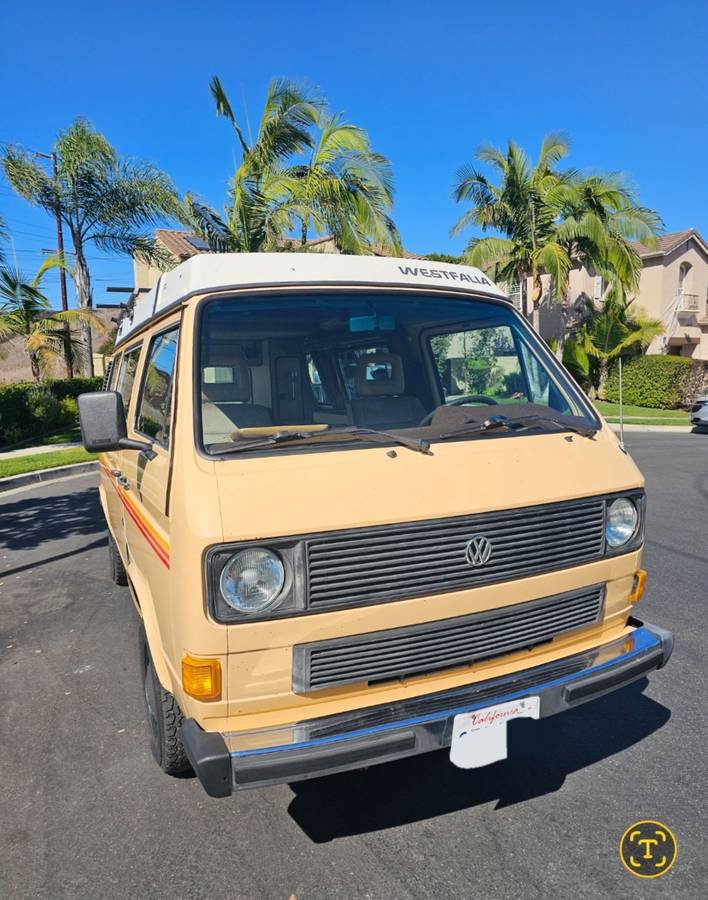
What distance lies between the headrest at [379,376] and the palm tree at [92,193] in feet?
50.5

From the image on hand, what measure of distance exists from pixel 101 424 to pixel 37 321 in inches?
650

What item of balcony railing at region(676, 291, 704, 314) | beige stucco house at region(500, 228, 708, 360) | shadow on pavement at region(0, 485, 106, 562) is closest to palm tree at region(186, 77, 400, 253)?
shadow on pavement at region(0, 485, 106, 562)

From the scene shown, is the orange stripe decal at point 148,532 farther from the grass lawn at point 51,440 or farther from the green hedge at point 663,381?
the green hedge at point 663,381

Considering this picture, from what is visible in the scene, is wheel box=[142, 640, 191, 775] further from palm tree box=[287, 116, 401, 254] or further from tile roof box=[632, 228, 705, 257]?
tile roof box=[632, 228, 705, 257]

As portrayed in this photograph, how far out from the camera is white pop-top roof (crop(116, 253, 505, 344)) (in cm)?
300

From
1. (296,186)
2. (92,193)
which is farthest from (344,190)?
(92,193)

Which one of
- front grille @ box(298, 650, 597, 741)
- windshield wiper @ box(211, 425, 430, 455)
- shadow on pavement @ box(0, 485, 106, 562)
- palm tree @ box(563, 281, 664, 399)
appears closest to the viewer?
front grille @ box(298, 650, 597, 741)

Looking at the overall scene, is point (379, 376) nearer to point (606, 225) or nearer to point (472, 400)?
point (472, 400)

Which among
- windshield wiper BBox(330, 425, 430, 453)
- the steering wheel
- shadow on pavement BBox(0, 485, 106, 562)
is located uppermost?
the steering wheel

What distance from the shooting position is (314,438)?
2662 millimetres

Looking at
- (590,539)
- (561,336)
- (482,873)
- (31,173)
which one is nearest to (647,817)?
(482,873)

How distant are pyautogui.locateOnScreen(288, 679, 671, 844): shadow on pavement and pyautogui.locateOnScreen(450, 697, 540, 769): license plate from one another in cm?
7

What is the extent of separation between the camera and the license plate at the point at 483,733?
246cm

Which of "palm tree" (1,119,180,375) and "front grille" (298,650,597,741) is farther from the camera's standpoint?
"palm tree" (1,119,180,375)
